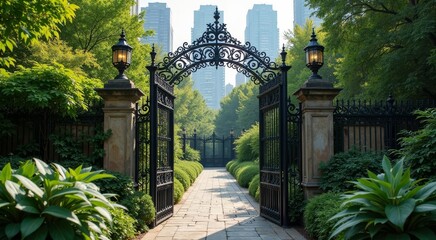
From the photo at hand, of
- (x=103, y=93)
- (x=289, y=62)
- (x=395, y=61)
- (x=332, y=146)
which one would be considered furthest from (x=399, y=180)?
(x=289, y=62)

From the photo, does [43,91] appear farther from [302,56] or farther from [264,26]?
[264,26]

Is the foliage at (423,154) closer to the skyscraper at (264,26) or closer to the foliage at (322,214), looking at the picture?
the foliage at (322,214)

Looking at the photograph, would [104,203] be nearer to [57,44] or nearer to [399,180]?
[399,180]

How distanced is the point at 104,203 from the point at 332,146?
5487 millimetres

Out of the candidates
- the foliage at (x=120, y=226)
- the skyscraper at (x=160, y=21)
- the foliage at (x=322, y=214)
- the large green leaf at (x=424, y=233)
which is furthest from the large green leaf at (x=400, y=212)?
the skyscraper at (x=160, y=21)

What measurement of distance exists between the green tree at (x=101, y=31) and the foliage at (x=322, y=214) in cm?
1105

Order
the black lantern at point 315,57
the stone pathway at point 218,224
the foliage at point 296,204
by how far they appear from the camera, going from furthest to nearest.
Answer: the black lantern at point 315,57
the foliage at point 296,204
the stone pathway at point 218,224

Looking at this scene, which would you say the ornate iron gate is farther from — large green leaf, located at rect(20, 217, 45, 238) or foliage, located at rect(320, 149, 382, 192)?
large green leaf, located at rect(20, 217, 45, 238)

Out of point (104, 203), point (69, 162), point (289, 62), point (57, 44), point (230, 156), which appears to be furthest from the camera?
point (230, 156)

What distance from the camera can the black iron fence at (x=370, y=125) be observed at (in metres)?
8.19

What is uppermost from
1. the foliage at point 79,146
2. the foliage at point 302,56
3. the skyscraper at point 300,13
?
the skyscraper at point 300,13

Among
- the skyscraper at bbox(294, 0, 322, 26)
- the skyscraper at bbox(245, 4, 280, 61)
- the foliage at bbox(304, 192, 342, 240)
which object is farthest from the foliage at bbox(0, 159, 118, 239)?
the skyscraper at bbox(245, 4, 280, 61)

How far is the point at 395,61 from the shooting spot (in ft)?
39.8

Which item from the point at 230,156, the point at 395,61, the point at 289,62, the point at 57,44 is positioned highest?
the point at 289,62
